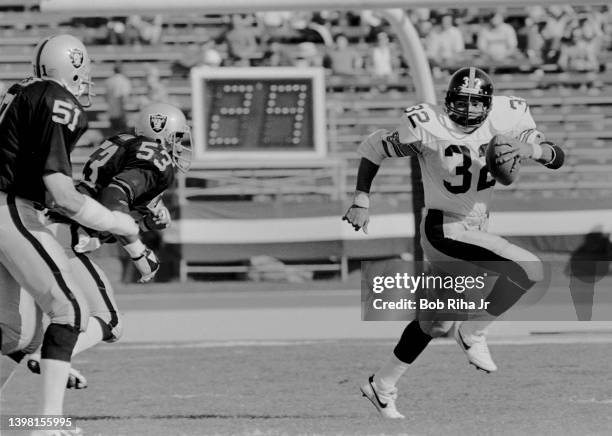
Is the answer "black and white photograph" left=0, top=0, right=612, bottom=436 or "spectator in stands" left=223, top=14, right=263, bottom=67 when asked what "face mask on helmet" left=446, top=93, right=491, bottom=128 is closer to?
"black and white photograph" left=0, top=0, right=612, bottom=436

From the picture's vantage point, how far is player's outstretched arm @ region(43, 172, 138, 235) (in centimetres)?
489

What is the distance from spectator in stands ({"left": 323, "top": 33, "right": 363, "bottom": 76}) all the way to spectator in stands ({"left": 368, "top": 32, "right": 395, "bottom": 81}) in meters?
0.20

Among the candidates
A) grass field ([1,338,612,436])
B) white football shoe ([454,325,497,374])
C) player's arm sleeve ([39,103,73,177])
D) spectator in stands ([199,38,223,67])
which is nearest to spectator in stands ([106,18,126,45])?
spectator in stands ([199,38,223,67])

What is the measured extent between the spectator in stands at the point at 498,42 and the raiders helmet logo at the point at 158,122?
33.6 feet

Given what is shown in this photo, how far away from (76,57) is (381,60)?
10889 mm

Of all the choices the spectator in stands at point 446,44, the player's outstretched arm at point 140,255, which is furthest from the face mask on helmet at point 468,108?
the spectator in stands at point 446,44

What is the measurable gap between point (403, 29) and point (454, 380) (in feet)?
8.30

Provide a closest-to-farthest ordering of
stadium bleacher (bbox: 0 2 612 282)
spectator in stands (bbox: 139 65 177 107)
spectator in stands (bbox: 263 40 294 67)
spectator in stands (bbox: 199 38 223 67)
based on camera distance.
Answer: stadium bleacher (bbox: 0 2 612 282) < spectator in stands (bbox: 139 65 177 107) < spectator in stands (bbox: 199 38 223 67) < spectator in stands (bbox: 263 40 294 67)

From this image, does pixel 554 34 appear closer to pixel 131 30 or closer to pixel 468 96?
pixel 131 30

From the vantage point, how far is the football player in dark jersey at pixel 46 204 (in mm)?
4902

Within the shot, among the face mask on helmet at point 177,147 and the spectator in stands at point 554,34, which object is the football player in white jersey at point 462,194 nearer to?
the face mask on helmet at point 177,147

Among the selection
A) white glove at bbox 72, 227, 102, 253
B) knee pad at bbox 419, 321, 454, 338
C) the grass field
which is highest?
white glove at bbox 72, 227, 102, 253

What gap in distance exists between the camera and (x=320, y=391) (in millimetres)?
6805

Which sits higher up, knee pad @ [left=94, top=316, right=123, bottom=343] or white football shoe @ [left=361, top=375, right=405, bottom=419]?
knee pad @ [left=94, top=316, right=123, bottom=343]
